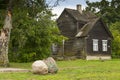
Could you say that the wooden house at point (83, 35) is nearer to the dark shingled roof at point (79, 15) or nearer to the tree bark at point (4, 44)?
the dark shingled roof at point (79, 15)

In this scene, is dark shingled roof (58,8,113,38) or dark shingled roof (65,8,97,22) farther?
dark shingled roof (65,8,97,22)

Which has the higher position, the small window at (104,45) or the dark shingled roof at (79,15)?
the dark shingled roof at (79,15)

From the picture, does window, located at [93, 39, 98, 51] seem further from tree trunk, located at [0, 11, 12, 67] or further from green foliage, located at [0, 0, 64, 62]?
tree trunk, located at [0, 11, 12, 67]

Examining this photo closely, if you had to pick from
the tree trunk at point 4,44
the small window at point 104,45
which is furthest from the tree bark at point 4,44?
the small window at point 104,45

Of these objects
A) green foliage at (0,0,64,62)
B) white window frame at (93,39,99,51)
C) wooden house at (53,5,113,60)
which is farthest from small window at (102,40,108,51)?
green foliage at (0,0,64,62)

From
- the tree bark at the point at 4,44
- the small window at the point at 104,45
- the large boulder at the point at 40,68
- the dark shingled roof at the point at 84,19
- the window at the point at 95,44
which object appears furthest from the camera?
the small window at the point at 104,45

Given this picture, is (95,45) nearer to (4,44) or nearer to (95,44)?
(95,44)

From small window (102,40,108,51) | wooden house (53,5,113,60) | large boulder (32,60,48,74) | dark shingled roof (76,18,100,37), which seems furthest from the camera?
small window (102,40,108,51)

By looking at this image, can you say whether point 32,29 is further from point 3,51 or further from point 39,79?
point 39,79

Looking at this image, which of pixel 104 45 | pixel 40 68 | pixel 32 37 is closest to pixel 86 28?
pixel 104 45

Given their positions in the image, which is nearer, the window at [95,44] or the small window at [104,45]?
the window at [95,44]

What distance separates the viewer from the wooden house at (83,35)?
57094 millimetres

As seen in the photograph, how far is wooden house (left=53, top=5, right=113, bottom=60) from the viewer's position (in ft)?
187

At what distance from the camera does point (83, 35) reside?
56312 millimetres
